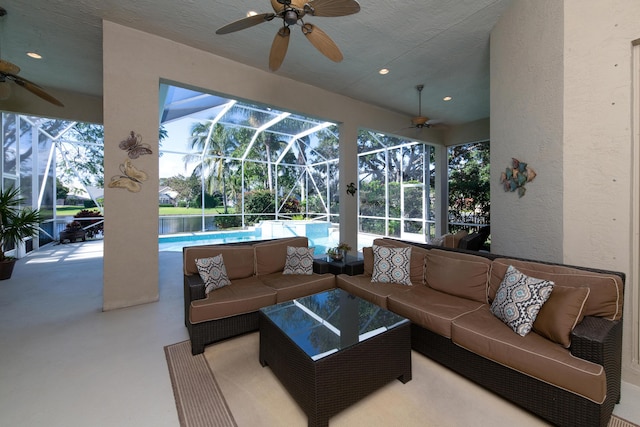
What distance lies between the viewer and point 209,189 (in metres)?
10.4

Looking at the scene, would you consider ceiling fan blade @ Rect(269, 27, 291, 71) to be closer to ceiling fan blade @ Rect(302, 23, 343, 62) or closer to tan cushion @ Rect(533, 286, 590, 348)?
ceiling fan blade @ Rect(302, 23, 343, 62)

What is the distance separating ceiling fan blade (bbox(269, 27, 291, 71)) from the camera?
7.36 ft

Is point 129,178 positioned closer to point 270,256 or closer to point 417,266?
point 270,256

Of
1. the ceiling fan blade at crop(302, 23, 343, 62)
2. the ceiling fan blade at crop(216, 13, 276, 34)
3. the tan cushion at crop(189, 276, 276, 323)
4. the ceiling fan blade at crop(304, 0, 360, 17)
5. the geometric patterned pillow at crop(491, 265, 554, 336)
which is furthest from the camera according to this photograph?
the tan cushion at crop(189, 276, 276, 323)

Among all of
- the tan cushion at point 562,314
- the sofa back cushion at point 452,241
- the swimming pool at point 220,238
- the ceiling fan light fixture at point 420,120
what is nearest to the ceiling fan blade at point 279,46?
the tan cushion at point 562,314

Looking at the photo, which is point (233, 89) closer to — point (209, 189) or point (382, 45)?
point (382, 45)

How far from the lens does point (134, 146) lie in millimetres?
3289

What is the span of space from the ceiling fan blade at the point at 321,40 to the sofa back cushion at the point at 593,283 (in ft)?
8.29

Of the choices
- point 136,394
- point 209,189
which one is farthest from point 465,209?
point 209,189

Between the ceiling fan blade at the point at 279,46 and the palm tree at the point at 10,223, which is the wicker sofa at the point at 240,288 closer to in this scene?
the ceiling fan blade at the point at 279,46

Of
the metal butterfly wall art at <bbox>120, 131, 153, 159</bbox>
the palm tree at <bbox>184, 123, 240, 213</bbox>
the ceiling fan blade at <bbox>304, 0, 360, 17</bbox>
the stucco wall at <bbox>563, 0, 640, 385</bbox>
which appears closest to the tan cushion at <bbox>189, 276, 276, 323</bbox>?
the metal butterfly wall art at <bbox>120, 131, 153, 159</bbox>

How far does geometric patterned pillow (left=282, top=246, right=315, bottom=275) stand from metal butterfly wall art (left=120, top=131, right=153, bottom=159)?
7.58ft

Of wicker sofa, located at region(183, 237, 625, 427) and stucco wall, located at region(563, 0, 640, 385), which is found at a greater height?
stucco wall, located at region(563, 0, 640, 385)

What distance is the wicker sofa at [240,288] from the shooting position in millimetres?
2322
